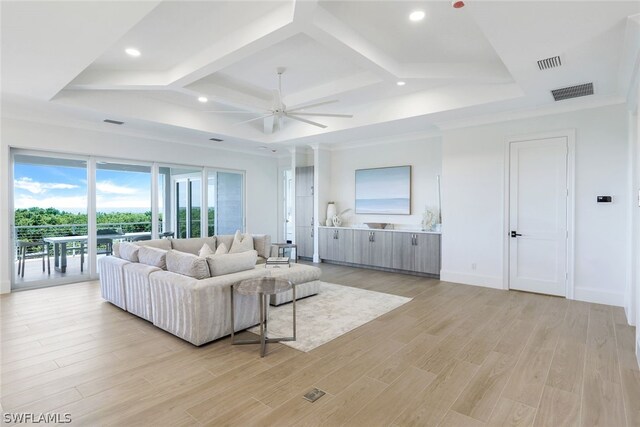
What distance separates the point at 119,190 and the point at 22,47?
12.5 feet

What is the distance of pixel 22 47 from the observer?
9.97 feet

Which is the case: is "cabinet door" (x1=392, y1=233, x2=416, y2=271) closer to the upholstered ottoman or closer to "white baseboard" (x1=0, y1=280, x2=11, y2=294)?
the upholstered ottoman

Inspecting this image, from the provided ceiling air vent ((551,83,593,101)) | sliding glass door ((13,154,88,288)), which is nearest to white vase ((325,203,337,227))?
ceiling air vent ((551,83,593,101))

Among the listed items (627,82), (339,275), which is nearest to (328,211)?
(339,275)

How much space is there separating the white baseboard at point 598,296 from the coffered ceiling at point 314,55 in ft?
8.92

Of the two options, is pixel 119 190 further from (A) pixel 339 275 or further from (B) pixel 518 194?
(B) pixel 518 194

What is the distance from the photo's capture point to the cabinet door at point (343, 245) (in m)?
7.47

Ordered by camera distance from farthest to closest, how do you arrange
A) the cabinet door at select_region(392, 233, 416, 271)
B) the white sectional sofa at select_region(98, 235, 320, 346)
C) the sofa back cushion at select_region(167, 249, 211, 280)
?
the cabinet door at select_region(392, 233, 416, 271) < the sofa back cushion at select_region(167, 249, 211, 280) < the white sectional sofa at select_region(98, 235, 320, 346)

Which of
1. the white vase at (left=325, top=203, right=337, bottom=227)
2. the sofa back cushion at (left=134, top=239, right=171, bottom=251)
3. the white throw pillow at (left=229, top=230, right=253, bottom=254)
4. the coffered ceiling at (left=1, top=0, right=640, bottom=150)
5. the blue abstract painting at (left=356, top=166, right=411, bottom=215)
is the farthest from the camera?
the white vase at (left=325, top=203, right=337, bottom=227)

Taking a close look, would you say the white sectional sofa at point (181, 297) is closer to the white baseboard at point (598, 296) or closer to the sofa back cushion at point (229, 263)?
the sofa back cushion at point (229, 263)

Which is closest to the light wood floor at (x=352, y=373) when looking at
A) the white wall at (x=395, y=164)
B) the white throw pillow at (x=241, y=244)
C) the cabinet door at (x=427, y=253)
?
the white throw pillow at (x=241, y=244)

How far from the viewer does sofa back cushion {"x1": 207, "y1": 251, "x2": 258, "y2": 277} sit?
348 cm

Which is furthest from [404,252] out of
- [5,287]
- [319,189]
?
[5,287]

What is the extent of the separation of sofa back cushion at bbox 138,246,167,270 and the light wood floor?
718 millimetres
